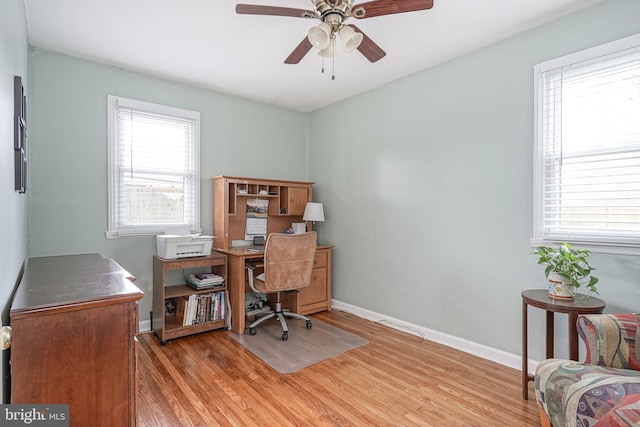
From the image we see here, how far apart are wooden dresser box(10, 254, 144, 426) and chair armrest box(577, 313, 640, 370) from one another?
6.79ft

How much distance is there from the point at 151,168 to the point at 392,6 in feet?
8.67

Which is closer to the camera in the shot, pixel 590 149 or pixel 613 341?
pixel 613 341

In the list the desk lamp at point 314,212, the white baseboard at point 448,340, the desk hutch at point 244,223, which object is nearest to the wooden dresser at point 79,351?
the desk hutch at point 244,223

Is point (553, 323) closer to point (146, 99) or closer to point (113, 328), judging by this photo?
point (113, 328)

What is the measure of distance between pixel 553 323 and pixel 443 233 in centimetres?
105

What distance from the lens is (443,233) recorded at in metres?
2.95

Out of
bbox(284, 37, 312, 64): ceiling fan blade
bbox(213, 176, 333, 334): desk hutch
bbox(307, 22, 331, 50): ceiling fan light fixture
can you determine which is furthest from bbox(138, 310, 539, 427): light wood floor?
bbox(284, 37, 312, 64): ceiling fan blade

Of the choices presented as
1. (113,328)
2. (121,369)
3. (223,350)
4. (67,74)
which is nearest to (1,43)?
(113,328)

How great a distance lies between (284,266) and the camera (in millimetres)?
3100

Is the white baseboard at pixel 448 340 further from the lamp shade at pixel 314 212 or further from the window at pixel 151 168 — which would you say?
the window at pixel 151 168

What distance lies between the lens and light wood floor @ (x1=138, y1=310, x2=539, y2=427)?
188cm

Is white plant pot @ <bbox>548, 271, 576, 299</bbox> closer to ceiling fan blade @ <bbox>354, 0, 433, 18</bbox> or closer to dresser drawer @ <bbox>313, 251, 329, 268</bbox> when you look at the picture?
ceiling fan blade @ <bbox>354, 0, 433, 18</bbox>

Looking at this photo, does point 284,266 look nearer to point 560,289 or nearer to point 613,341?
point 560,289

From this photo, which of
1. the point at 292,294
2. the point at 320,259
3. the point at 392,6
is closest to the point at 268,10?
the point at 392,6
